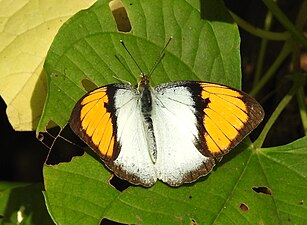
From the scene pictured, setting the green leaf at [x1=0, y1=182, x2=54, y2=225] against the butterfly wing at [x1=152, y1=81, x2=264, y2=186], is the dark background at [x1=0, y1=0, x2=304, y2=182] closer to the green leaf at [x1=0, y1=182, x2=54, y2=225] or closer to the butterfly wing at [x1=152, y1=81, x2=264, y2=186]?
the green leaf at [x1=0, y1=182, x2=54, y2=225]

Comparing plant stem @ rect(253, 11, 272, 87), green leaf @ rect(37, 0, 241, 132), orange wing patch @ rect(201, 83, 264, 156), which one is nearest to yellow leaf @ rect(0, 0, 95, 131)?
green leaf @ rect(37, 0, 241, 132)

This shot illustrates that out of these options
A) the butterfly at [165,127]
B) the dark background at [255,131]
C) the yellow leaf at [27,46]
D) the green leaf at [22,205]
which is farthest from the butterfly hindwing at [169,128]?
the dark background at [255,131]

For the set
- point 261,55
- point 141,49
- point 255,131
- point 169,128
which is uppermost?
point 141,49

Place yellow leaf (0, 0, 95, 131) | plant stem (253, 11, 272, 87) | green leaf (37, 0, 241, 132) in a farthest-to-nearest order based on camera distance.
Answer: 1. plant stem (253, 11, 272, 87)
2. yellow leaf (0, 0, 95, 131)
3. green leaf (37, 0, 241, 132)

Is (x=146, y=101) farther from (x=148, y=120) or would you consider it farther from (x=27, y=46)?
(x=27, y=46)

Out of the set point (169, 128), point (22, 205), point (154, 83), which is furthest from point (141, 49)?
point (22, 205)

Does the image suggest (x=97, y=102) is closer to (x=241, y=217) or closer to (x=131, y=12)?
(x=131, y=12)
